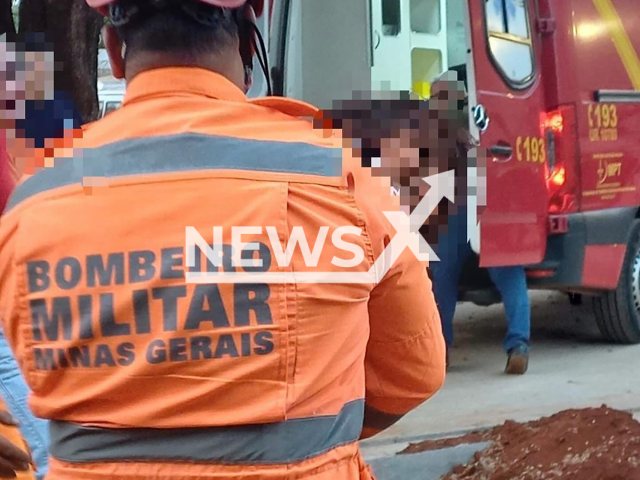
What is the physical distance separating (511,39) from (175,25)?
14.0 feet

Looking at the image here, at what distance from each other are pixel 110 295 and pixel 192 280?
118mm

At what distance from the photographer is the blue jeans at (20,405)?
2.45 m

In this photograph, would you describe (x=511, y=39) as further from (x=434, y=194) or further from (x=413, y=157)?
(x=413, y=157)

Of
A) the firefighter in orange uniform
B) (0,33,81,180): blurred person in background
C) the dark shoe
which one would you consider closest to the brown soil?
the dark shoe

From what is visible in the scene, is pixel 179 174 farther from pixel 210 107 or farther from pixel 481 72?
pixel 481 72

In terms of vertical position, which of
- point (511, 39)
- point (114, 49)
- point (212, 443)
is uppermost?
point (511, 39)

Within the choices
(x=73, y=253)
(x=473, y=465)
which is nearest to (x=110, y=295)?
(x=73, y=253)

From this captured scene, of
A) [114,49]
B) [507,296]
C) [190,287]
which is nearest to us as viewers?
[190,287]

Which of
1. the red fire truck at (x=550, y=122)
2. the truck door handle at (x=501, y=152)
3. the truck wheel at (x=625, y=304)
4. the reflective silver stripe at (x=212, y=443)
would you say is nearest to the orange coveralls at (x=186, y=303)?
the reflective silver stripe at (x=212, y=443)

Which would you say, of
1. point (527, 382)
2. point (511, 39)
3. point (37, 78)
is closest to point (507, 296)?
point (527, 382)

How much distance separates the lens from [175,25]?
1282mm

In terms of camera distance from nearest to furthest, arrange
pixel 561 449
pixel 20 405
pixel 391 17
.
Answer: pixel 20 405
pixel 561 449
pixel 391 17

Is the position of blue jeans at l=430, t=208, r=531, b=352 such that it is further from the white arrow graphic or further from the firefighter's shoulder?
the firefighter's shoulder

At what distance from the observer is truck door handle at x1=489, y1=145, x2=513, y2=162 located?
16.1 feet
